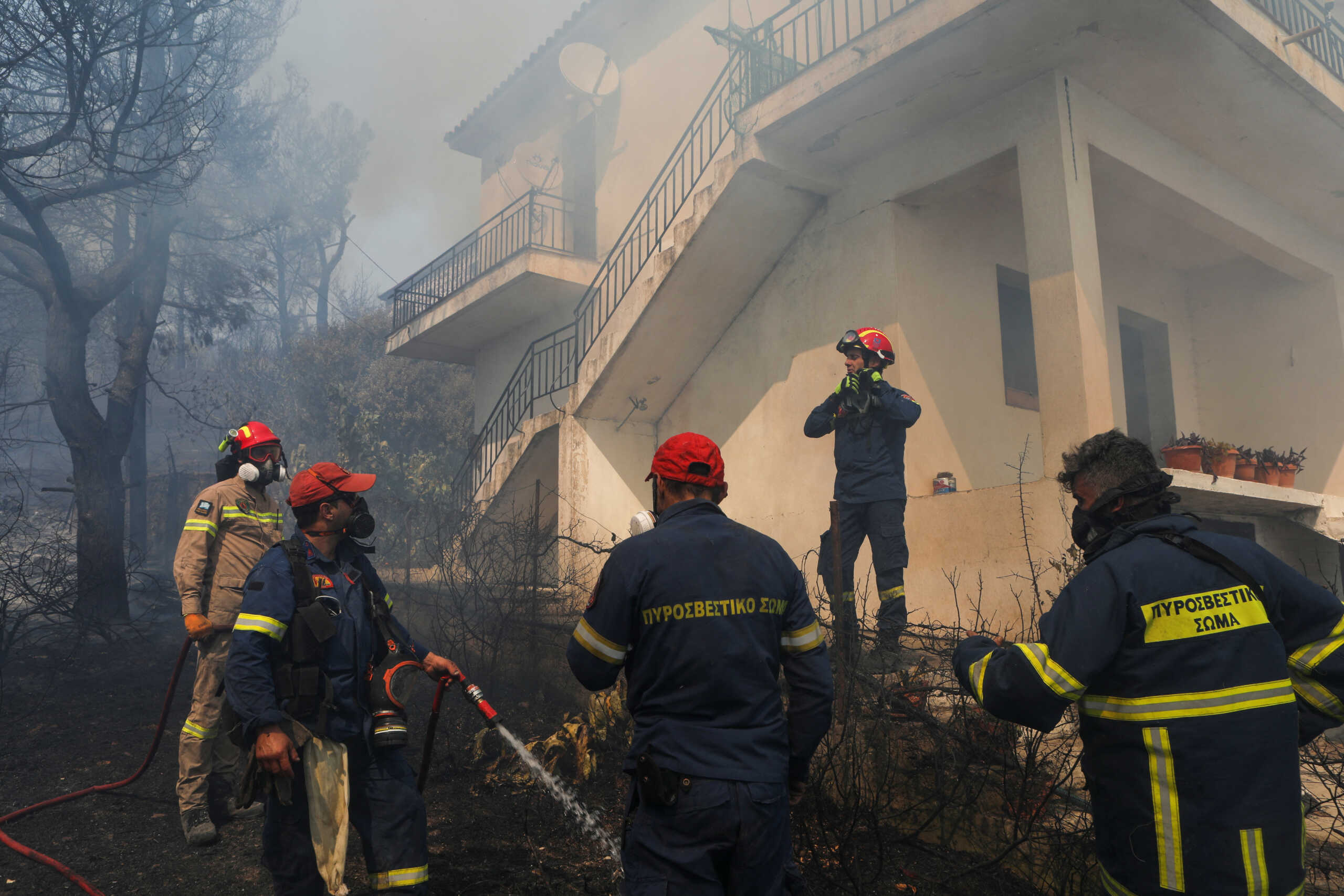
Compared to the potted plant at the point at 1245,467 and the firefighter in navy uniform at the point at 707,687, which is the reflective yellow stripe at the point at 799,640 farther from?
the potted plant at the point at 1245,467

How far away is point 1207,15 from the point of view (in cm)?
604

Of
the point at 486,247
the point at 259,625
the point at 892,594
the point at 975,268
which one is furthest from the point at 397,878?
the point at 486,247

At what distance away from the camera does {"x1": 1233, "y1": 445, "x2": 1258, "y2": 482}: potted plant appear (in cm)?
764

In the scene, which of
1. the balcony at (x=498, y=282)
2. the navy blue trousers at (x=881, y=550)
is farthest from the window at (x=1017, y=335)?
the balcony at (x=498, y=282)

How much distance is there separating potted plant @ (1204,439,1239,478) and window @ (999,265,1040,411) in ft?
6.39

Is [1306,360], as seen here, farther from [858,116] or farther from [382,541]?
[382,541]

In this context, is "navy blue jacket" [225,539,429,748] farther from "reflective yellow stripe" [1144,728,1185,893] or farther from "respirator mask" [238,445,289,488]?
"reflective yellow stripe" [1144,728,1185,893]

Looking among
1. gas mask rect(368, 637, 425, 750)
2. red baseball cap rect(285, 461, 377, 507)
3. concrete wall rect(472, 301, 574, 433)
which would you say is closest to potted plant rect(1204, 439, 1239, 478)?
gas mask rect(368, 637, 425, 750)

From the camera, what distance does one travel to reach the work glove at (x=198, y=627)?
429 centimetres

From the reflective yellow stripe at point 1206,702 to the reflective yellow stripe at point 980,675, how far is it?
331mm

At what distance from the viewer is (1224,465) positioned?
7.36 meters

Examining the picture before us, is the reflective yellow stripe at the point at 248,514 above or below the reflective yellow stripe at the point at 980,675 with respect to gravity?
above

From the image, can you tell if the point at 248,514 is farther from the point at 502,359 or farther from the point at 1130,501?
the point at 502,359

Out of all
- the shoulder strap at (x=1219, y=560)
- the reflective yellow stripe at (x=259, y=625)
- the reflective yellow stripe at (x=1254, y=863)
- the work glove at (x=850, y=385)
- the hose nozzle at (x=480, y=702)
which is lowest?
the reflective yellow stripe at (x=1254, y=863)
